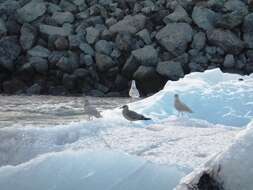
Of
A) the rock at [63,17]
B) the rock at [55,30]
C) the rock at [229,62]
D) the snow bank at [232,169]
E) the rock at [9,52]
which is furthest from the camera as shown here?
the rock at [63,17]

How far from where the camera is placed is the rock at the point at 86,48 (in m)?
21.7

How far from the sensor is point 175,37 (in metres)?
20.8

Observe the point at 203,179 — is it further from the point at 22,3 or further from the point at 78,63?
the point at 22,3

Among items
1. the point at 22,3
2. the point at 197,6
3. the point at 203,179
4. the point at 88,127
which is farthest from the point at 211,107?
the point at 22,3

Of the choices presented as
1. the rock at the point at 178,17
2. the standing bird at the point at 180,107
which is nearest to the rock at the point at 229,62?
the rock at the point at 178,17

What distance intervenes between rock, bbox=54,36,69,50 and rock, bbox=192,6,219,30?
4.78m

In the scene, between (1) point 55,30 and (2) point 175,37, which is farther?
(1) point 55,30

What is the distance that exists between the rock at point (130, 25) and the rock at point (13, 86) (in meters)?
3.91

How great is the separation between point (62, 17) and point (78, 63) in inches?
105

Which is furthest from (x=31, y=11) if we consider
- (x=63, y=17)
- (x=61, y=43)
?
(x=61, y=43)

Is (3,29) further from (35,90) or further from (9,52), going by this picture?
(35,90)

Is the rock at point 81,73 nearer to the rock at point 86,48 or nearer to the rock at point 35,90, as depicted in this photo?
the rock at point 86,48

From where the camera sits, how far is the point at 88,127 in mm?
6523

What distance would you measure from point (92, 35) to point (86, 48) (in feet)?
2.26
